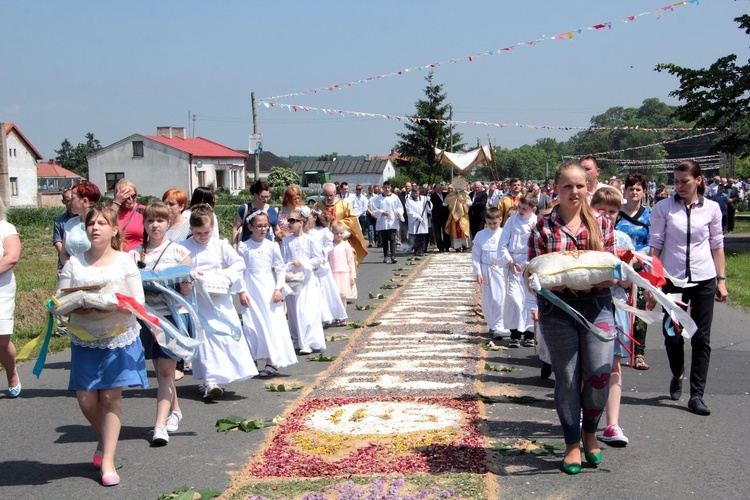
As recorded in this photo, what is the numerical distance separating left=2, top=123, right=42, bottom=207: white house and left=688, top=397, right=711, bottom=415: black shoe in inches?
3068

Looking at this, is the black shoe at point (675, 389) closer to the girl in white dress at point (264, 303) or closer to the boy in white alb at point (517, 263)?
the boy in white alb at point (517, 263)

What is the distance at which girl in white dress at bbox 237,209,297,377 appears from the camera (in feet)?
29.2

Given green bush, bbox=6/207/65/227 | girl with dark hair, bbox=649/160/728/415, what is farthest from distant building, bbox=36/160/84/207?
girl with dark hair, bbox=649/160/728/415

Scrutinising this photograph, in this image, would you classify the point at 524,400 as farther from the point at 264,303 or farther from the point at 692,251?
the point at 264,303

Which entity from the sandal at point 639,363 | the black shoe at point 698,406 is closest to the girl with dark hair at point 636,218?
the sandal at point 639,363

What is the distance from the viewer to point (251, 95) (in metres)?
35.2

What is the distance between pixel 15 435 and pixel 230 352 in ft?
6.05

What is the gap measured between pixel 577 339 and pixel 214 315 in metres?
3.26

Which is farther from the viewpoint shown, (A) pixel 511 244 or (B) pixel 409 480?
(A) pixel 511 244

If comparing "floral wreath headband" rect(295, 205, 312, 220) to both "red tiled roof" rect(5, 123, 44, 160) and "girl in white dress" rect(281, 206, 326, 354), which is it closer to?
"girl in white dress" rect(281, 206, 326, 354)

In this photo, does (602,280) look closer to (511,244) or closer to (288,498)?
(288,498)

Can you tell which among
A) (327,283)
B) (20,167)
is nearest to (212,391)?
(327,283)

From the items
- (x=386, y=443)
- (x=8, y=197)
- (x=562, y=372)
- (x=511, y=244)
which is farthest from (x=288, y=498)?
(x=8, y=197)

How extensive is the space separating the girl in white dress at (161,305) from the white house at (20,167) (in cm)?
7596
